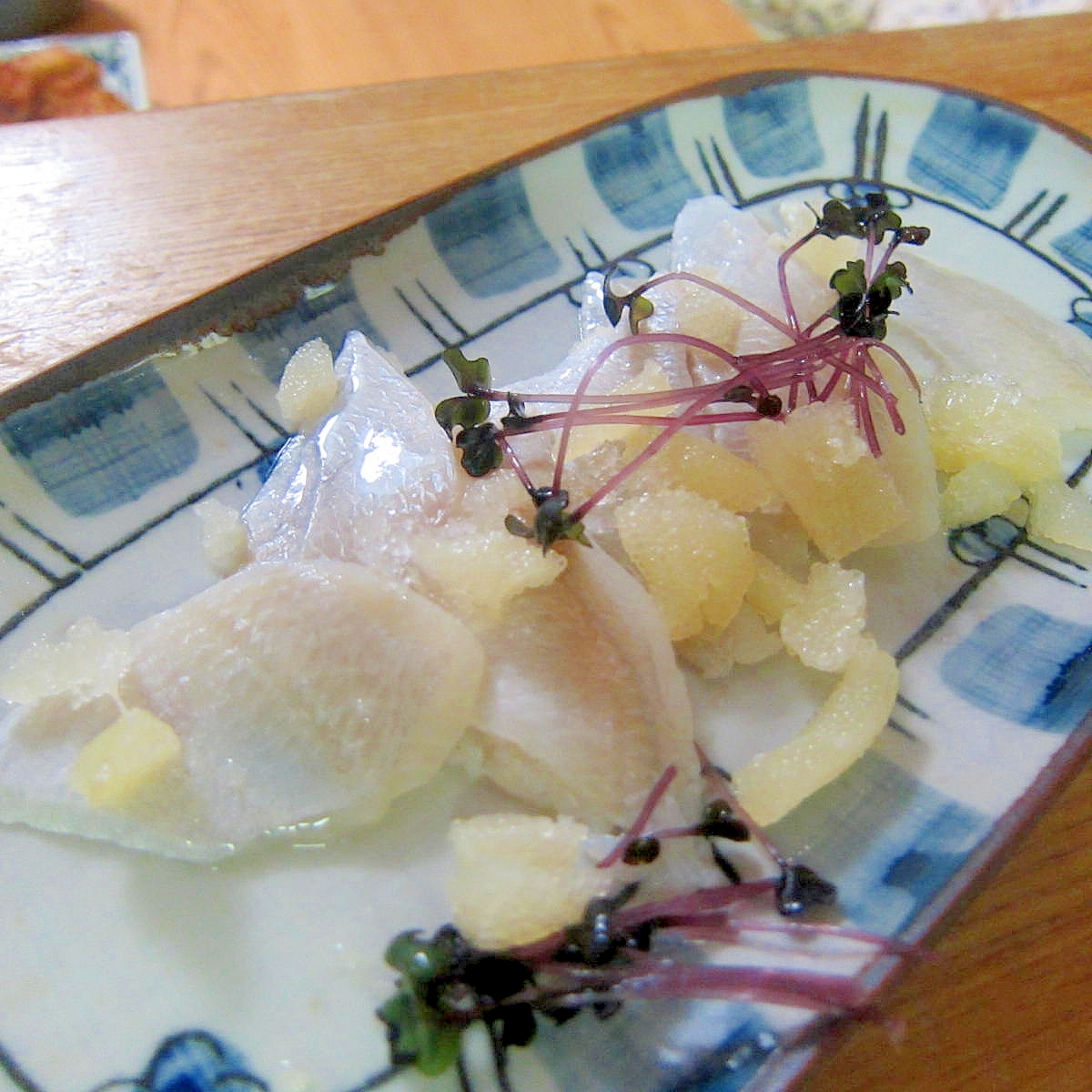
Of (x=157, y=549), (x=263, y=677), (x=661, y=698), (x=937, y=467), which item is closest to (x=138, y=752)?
(x=263, y=677)

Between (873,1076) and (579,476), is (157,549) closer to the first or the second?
(579,476)

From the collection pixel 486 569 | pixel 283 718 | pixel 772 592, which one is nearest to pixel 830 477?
pixel 772 592

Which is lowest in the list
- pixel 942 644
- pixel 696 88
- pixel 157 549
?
pixel 157 549

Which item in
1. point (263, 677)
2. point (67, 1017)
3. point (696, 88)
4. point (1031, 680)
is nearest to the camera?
point (67, 1017)

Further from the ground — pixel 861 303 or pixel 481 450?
pixel 861 303

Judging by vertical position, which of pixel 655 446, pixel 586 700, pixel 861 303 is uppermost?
pixel 861 303

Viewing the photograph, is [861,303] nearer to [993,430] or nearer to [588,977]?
[993,430]

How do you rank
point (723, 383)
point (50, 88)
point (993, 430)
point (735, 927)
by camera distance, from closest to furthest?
1. point (735, 927)
2. point (723, 383)
3. point (993, 430)
4. point (50, 88)
